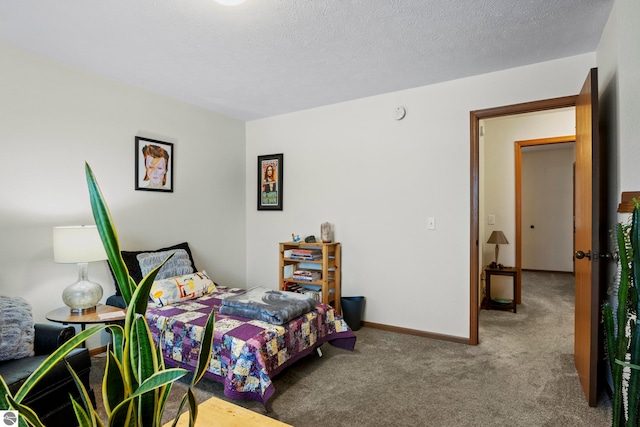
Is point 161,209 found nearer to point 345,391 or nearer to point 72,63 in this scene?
point 72,63

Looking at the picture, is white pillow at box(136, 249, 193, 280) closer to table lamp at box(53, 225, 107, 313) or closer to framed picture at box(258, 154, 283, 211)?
table lamp at box(53, 225, 107, 313)

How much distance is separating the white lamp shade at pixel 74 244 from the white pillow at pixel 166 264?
1.98 feet

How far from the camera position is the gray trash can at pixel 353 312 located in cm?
350

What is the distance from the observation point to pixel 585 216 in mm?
2221

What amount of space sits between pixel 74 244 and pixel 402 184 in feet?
8.81

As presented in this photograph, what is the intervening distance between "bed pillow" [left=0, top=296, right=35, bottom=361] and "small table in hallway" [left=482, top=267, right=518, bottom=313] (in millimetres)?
4229

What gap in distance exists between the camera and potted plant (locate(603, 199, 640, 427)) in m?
1.45

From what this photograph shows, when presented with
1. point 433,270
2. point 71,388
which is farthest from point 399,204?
point 71,388

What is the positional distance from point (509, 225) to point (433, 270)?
1.81 m

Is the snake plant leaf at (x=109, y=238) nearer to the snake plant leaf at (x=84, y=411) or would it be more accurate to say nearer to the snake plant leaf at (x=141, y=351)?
the snake plant leaf at (x=141, y=351)

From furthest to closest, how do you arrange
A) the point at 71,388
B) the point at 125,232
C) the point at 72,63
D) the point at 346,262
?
the point at 346,262, the point at 125,232, the point at 72,63, the point at 71,388

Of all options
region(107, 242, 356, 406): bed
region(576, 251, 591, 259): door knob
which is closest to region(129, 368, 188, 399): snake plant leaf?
region(107, 242, 356, 406): bed

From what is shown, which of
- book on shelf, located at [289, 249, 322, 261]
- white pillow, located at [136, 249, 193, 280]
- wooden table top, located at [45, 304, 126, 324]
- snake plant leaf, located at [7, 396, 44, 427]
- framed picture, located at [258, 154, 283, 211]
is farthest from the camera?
framed picture, located at [258, 154, 283, 211]

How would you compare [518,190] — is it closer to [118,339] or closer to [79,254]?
[79,254]
